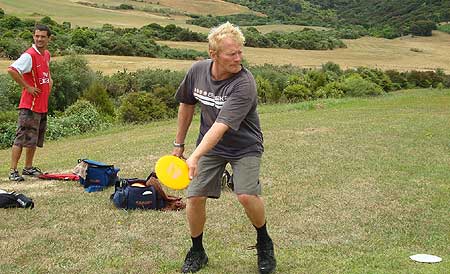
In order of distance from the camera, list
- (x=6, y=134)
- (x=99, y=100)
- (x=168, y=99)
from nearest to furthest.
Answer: (x=6, y=134)
(x=168, y=99)
(x=99, y=100)

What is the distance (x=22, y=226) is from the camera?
6598 millimetres

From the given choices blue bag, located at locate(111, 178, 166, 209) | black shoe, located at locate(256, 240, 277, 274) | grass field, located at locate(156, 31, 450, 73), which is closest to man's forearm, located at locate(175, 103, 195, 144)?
black shoe, located at locate(256, 240, 277, 274)

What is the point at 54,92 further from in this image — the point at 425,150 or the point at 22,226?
the point at 22,226

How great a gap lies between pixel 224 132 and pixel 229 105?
0.67 ft

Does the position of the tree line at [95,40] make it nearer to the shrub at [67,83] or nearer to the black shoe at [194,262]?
the shrub at [67,83]

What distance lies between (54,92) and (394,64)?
2853 centimetres

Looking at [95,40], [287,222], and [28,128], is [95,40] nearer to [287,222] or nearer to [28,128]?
[28,128]

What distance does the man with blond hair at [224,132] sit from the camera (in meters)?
4.51

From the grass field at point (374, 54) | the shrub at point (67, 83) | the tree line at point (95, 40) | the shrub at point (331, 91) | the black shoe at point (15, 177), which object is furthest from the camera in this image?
the grass field at point (374, 54)

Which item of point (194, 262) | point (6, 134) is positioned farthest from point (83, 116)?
point (194, 262)

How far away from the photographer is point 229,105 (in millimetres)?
4566

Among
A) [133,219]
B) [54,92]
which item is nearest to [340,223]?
[133,219]

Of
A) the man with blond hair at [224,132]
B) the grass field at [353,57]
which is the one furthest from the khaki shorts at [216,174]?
the grass field at [353,57]

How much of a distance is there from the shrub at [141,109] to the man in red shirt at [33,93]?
14.5 m
